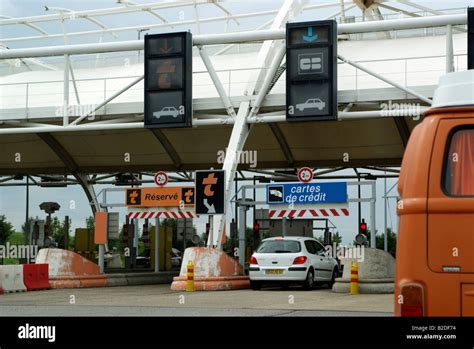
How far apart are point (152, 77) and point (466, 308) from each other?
18168mm

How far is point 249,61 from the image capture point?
33969 mm

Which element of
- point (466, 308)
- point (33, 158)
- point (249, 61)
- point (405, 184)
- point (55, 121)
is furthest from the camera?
point (33, 158)

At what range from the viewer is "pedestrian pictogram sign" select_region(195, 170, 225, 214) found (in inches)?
942

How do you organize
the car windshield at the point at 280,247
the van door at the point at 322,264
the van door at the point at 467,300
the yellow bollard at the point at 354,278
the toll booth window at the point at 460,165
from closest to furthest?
the van door at the point at 467,300
the toll booth window at the point at 460,165
the yellow bollard at the point at 354,278
the car windshield at the point at 280,247
the van door at the point at 322,264

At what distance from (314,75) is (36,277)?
9.02 meters

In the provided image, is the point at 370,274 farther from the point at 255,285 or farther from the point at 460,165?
the point at 460,165

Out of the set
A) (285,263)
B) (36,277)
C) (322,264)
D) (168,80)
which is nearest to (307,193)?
(322,264)

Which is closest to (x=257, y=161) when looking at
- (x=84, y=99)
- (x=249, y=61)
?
(x=249, y=61)

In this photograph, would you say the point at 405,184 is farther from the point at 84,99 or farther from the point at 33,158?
the point at 33,158

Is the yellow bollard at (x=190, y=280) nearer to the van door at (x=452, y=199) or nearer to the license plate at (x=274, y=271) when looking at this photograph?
the license plate at (x=274, y=271)

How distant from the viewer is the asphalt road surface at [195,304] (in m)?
15.5

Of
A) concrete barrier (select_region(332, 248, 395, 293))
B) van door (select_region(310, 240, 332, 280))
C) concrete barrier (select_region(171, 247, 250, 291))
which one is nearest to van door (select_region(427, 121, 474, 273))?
concrete barrier (select_region(332, 248, 395, 293))

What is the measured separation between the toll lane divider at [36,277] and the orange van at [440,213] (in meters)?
17.3

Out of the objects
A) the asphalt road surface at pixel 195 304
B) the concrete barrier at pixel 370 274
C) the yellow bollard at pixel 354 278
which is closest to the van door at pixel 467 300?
the asphalt road surface at pixel 195 304
